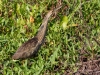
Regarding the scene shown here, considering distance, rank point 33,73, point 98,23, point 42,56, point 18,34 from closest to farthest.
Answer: point 33,73, point 42,56, point 18,34, point 98,23

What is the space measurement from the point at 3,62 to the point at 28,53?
0.29 metres

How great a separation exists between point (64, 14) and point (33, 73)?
53.3 inches

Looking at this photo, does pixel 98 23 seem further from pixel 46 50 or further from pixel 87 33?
pixel 46 50

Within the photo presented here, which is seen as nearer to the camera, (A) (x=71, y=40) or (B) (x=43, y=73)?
(B) (x=43, y=73)

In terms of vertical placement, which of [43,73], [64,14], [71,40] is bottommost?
[43,73]

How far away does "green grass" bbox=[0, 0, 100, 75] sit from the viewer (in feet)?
12.9

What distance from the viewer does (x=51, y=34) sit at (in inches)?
174

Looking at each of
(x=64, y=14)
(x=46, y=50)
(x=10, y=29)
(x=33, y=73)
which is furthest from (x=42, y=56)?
(x=64, y=14)

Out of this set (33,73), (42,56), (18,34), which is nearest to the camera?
(33,73)

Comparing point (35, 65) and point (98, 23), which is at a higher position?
point (98, 23)

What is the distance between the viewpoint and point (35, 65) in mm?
3934

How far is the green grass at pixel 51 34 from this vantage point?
3.94 m

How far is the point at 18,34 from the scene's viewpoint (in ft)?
14.5

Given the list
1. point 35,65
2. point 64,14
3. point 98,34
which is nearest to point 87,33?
point 98,34
